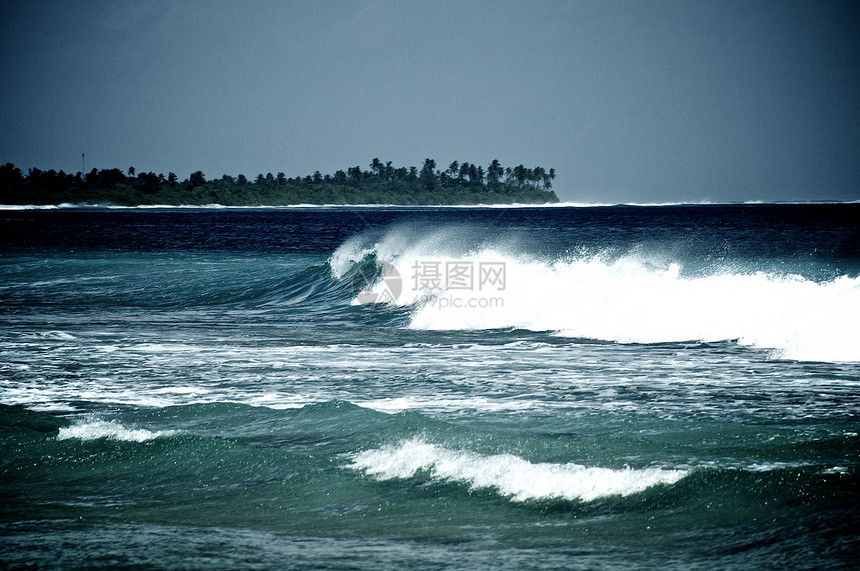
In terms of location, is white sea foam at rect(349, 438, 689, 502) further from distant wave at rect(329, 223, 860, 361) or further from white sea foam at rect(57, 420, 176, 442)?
distant wave at rect(329, 223, 860, 361)

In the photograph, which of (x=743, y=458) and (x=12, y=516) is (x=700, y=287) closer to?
(x=743, y=458)

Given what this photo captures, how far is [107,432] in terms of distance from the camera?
8828mm

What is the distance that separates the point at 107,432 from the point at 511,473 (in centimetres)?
458

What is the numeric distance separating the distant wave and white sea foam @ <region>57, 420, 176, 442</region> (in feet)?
31.8

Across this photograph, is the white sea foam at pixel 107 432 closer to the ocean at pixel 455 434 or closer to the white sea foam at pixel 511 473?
the ocean at pixel 455 434

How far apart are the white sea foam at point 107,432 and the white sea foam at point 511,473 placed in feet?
7.92

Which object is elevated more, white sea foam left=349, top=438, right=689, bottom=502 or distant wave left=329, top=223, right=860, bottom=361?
distant wave left=329, top=223, right=860, bottom=361

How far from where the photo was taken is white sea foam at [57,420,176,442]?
866 cm

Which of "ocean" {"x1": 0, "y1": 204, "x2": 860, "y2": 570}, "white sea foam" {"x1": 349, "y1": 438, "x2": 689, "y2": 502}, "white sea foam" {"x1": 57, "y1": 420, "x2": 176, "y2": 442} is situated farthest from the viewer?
"white sea foam" {"x1": 57, "y1": 420, "x2": 176, "y2": 442}

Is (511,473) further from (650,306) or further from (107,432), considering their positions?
(650,306)

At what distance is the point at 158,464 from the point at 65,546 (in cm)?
203

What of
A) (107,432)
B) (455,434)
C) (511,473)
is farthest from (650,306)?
(107,432)

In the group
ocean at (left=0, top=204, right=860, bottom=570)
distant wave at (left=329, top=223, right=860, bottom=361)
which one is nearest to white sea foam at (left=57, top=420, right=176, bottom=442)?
ocean at (left=0, top=204, right=860, bottom=570)

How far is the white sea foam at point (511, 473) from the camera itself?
270 inches
